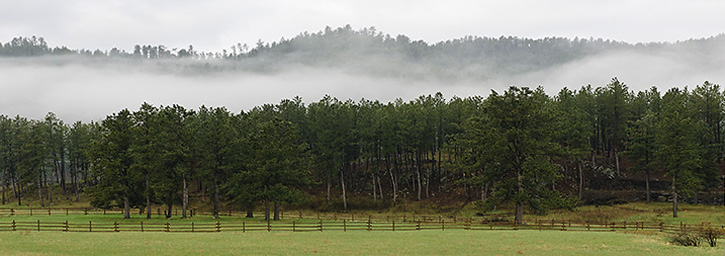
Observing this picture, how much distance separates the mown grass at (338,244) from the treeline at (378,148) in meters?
12.6

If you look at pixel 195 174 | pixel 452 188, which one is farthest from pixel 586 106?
pixel 195 174

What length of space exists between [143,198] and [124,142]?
23.7 ft

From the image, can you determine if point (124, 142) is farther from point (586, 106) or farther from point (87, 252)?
point (586, 106)

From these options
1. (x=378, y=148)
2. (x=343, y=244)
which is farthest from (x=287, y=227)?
(x=378, y=148)

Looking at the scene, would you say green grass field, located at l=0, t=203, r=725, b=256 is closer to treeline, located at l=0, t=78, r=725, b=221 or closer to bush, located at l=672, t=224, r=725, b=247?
bush, located at l=672, t=224, r=725, b=247

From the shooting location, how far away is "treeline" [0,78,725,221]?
4838 centimetres

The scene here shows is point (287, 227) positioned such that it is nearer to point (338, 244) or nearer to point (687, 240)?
point (338, 244)

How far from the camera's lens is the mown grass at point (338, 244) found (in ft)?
95.2

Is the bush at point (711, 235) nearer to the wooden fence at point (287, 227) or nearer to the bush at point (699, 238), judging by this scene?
the bush at point (699, 238)

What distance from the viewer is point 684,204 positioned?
205 ft

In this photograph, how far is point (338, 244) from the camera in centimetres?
3228

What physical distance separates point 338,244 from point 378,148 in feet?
147

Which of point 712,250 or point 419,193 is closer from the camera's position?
point 712,250

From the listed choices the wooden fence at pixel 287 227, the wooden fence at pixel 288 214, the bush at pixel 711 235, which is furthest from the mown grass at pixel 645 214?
the bush at pixel 711 235
